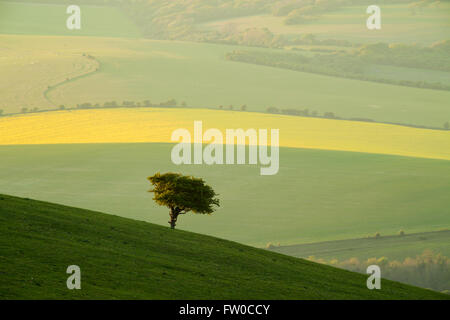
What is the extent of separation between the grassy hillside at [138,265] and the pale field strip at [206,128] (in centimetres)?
8532

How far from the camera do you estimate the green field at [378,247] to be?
299ft

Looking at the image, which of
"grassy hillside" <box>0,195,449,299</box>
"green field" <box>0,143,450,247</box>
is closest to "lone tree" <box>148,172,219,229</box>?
"grassy hillside" <box>0,195,449,299</box>

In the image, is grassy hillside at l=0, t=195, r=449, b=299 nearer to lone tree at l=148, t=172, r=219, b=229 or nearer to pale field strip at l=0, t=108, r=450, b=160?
lone tree at l=148, t=172, r=219, b=229

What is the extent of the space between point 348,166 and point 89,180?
45950 mm

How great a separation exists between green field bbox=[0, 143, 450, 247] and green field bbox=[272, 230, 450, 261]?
1.98m

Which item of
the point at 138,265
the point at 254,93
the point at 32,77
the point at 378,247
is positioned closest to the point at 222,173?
the point at 378,247

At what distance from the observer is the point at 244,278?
40719 mm

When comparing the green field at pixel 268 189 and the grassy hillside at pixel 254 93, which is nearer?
the green field at pixel 268 189

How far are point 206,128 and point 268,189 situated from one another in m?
30.4

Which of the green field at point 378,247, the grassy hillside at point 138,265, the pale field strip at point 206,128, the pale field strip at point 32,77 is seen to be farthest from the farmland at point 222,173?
the pale field strip at point 32,77

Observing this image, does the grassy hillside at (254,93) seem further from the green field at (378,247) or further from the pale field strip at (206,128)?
the green field at (378,247)
